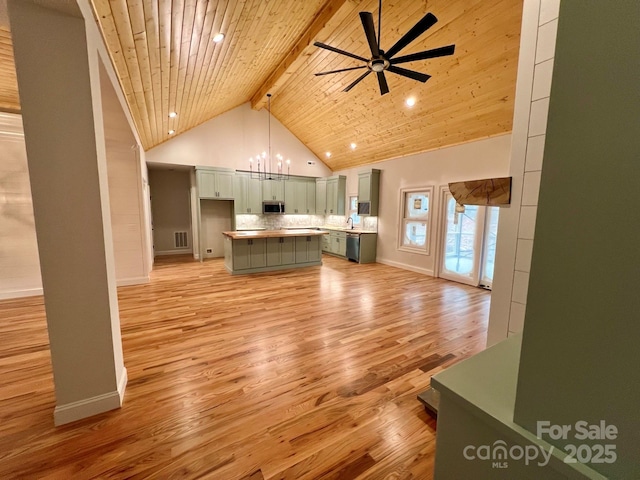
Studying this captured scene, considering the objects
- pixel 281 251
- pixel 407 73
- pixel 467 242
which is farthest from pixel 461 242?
pixel 281 251

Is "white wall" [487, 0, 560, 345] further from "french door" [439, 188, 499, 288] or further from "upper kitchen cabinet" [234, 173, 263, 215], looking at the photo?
"upper kitchen cabinet" [234, 173, 263, 215]

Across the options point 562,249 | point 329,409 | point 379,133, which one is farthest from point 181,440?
point 379,133

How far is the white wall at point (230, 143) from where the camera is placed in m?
6.35

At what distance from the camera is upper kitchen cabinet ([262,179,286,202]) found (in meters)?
7.52

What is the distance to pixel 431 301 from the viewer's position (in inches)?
159

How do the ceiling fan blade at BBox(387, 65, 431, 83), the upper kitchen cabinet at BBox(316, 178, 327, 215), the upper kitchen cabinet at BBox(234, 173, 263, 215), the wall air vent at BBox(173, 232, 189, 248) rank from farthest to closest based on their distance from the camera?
the upper kitchen cabinet at BBox(316, 178, 327, 215)
the wall air vent at BBox(173, 232, 189, 248)
the upper kitchen cabinet at BBox(234, 173, 263, 215)
the ceiling fan blade at BBox(387, 65, 431, 83)

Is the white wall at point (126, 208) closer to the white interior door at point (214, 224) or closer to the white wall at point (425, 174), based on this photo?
the white interior door at point (214, 224)

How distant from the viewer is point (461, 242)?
529 cm

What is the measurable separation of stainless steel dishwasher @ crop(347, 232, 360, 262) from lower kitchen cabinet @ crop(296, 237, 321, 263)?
3.59ft

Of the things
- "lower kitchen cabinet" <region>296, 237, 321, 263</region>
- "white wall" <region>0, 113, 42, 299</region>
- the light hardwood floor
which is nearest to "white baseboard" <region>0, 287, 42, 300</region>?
"white wall" <region>0, 113, 42, 299</region>

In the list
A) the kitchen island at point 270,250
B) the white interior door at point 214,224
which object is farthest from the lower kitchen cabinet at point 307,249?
the white interior door at point 214,224

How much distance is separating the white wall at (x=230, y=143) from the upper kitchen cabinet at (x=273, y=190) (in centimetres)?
68

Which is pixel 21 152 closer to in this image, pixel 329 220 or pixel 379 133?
pixel 379 133

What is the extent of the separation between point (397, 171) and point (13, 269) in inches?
295
